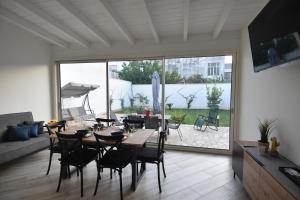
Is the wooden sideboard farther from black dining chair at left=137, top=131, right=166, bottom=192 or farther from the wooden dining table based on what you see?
the wooden dining table

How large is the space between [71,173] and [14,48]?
2980mm

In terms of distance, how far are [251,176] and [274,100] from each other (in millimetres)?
1033

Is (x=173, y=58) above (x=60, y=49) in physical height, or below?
below

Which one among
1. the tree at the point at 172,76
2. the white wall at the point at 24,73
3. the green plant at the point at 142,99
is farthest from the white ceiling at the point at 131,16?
the green plant at the point at 142,99

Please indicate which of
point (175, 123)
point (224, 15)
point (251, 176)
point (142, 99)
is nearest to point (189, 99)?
point (175, 123)

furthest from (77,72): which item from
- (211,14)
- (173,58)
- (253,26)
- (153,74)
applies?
(253,26)

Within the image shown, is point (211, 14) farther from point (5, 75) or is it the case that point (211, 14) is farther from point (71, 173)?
point (5, 75)

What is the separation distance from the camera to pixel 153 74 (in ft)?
14.7

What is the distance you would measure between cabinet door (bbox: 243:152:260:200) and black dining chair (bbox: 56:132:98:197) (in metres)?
2.12

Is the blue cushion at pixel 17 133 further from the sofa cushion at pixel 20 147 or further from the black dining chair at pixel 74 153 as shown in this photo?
the black dining chair at pixel 74 153

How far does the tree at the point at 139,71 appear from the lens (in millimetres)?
4455

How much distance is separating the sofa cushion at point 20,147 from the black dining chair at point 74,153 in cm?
93

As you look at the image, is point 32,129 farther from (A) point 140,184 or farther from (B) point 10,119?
(A) point 140,184

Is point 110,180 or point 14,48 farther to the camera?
point 14,48
